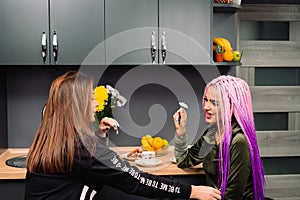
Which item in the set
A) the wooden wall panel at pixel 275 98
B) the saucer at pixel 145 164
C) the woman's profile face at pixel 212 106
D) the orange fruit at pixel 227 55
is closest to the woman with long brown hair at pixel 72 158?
the woman's profile face at pixel 212 106

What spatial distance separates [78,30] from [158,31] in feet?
1.60

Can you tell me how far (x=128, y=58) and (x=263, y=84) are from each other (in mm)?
1386

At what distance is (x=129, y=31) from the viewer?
9.03ft

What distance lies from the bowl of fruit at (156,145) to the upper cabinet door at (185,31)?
1.71 feet

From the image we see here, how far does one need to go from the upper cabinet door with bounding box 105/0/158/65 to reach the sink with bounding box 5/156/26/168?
30.9 inches

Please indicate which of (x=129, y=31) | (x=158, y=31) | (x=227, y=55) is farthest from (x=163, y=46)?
(x=227, y=55)

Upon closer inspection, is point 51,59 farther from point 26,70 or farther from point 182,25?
point 182,25

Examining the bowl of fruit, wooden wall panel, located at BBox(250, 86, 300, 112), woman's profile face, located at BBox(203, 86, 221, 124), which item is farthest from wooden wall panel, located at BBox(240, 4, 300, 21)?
woman's profile face, located at BBox(203, 86, 221, 124)

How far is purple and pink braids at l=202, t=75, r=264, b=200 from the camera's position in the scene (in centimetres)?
216

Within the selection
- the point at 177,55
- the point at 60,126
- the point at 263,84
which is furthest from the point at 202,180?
the point at 263,84

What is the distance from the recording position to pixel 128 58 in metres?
2.77

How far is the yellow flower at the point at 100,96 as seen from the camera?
285cm

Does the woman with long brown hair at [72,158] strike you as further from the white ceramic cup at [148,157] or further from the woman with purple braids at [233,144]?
Result: the white ceramic cup at [148,157]

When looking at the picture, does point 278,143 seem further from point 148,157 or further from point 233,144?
point 233,144
